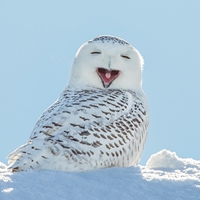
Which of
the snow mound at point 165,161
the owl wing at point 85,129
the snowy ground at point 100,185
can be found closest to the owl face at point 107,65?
the owl wing at point 85,129

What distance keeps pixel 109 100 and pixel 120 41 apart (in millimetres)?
1020

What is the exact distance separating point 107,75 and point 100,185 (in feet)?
6.48

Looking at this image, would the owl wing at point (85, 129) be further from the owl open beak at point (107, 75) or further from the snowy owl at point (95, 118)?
the owl open beak at point (107, 75)

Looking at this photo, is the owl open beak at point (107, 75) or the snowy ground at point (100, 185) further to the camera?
the owl open beak at point (107, 75)

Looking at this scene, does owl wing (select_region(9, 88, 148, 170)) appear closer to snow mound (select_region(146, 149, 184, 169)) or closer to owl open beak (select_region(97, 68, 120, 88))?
owl open beak (select_region(97, 68, 120, 88))

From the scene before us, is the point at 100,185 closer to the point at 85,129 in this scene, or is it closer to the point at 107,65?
the point at 85,129

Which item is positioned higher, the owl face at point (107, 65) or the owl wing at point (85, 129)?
the owl face at point (107, 65)

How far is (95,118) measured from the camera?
4746 mm

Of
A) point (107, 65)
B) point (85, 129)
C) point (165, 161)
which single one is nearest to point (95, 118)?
point (85, 129)

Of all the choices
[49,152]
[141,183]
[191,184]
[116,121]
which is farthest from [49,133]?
[191,184]

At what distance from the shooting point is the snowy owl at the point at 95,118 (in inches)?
172

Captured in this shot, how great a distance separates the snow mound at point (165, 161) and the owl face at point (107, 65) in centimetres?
96

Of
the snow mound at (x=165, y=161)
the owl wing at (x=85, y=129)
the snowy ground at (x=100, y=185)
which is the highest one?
the owl wing at (x=85, y=129)

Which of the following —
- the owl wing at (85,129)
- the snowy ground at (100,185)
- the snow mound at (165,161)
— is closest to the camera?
the snowy ground at (100,185)
